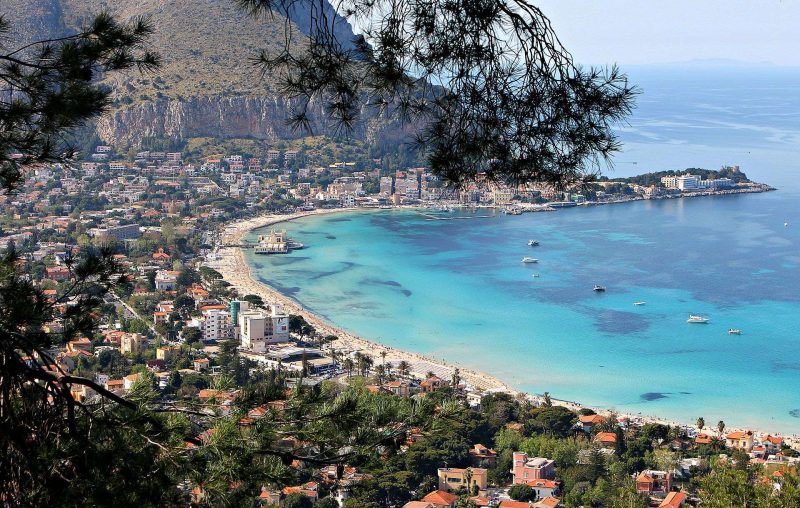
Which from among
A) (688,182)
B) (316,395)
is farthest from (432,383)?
(688,182)

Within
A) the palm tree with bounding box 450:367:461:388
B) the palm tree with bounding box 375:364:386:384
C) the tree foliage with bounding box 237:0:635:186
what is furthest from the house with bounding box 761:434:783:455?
the tree foliage with bounding box 237:0:635:186

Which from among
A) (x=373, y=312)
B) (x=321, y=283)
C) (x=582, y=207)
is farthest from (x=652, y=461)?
(x=582, y=207)

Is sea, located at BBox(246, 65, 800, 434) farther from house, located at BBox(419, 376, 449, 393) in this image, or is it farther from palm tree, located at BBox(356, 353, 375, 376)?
palm tree, located at BBox(356, 353, 375, 376)

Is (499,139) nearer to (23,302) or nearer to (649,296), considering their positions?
(23,302)

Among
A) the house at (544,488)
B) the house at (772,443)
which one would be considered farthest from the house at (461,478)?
the house at (772,443)

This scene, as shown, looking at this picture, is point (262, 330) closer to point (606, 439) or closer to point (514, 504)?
point (606, 439)

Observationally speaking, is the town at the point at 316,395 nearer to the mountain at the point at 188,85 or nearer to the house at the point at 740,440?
the house at the point at 740,440
